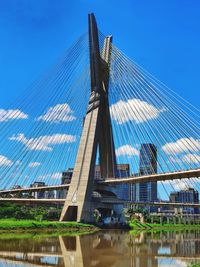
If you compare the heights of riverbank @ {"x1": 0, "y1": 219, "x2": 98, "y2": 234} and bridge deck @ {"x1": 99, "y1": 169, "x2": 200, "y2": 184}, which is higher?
bridge deck @ {"x1": 99, "y1": 169, "x2": 200, "y2": 184}

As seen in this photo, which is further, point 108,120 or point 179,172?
point 108,120

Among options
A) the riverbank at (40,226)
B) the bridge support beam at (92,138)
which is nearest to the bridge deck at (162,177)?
the bridge support beam at (92,138)

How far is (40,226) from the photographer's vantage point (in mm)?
35375

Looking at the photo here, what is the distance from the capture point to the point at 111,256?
680 inches

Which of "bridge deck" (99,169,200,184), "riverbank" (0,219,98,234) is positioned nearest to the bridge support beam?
"bridge deck" (99,169,200,184)

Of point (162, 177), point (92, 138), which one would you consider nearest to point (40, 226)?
point (92, 138)

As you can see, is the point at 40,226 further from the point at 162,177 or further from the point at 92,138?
the point at 162,177

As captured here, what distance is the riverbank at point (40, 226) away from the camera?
106 feet

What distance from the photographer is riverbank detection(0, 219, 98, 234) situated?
32.2m

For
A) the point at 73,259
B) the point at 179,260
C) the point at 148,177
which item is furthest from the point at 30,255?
the point at 148,177

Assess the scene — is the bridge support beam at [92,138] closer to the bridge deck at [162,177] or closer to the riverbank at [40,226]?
the bridge deck at [162,177]

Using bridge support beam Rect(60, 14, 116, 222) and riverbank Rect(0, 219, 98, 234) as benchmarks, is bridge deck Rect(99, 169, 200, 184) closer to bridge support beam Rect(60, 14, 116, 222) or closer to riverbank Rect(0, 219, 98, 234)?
bridge support beam Rect(60, 14, 116, 222)

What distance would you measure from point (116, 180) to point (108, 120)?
7.64 metres

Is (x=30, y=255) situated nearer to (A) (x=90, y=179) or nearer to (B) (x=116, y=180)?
(A) (x=90, y=179)
